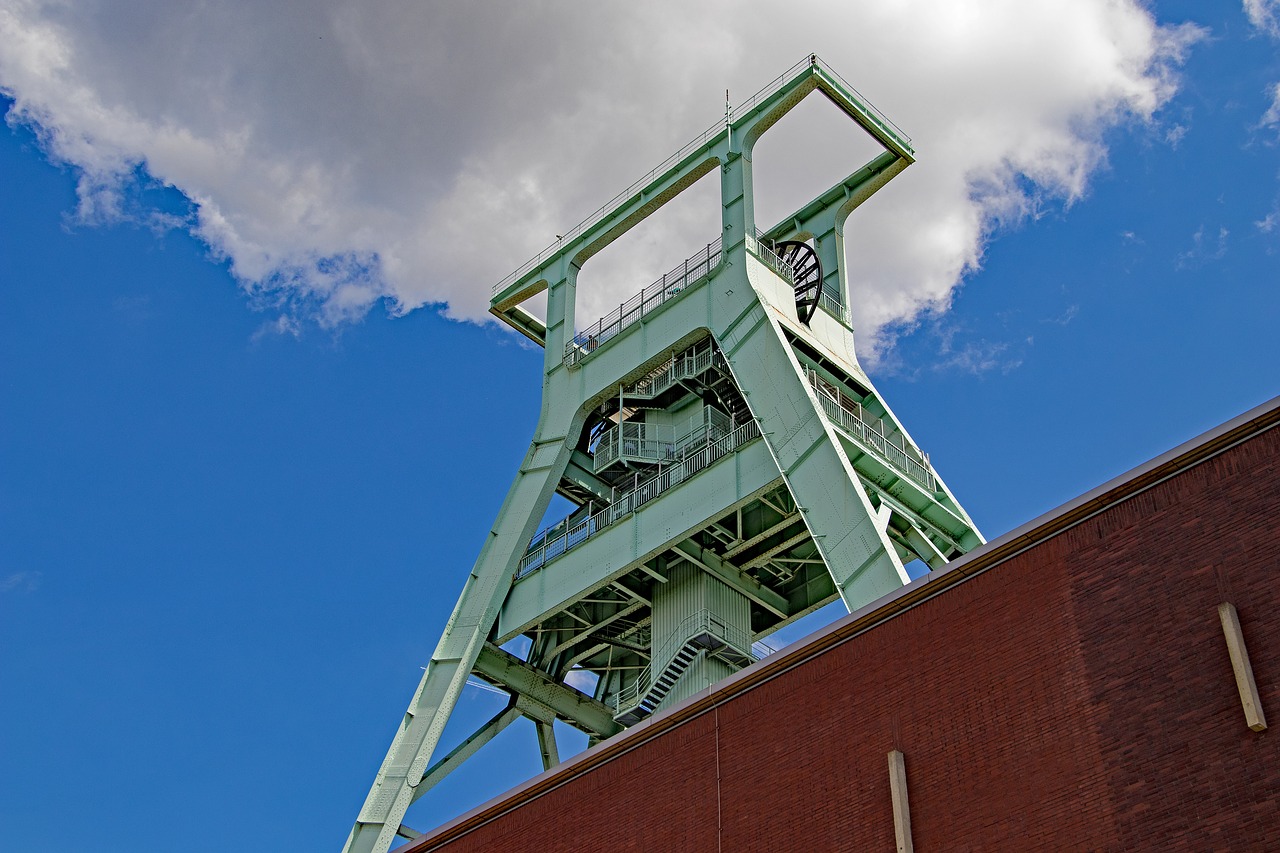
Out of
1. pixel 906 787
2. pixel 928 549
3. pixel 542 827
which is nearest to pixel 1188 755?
pixel 906 787

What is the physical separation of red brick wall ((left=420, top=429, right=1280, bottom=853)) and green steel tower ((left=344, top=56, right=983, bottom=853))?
277 inches

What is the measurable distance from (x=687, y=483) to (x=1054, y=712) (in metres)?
13.0

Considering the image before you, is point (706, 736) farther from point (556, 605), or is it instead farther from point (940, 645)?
point (556, 605)

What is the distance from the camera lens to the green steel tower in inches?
1097

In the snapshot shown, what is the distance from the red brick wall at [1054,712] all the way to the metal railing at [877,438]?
9.24m

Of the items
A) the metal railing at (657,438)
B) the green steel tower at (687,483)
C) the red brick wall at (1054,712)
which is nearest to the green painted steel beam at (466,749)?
the green steel tower at (687,483)

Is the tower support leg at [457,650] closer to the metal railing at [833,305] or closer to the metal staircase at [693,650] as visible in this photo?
the metal staircase at [693,650]

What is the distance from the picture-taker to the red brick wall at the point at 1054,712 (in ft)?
48.1

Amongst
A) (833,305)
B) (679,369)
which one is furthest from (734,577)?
(833,305)

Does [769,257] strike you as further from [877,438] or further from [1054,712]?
[1054,712]

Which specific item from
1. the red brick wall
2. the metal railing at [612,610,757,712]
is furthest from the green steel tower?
the red brick wall

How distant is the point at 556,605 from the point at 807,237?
974 centimetres

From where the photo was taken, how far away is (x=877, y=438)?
2897cm

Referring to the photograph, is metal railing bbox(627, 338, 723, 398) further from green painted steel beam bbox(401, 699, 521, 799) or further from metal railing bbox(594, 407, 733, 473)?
green painted steel beam bbox(401, 699, 521, 799)
